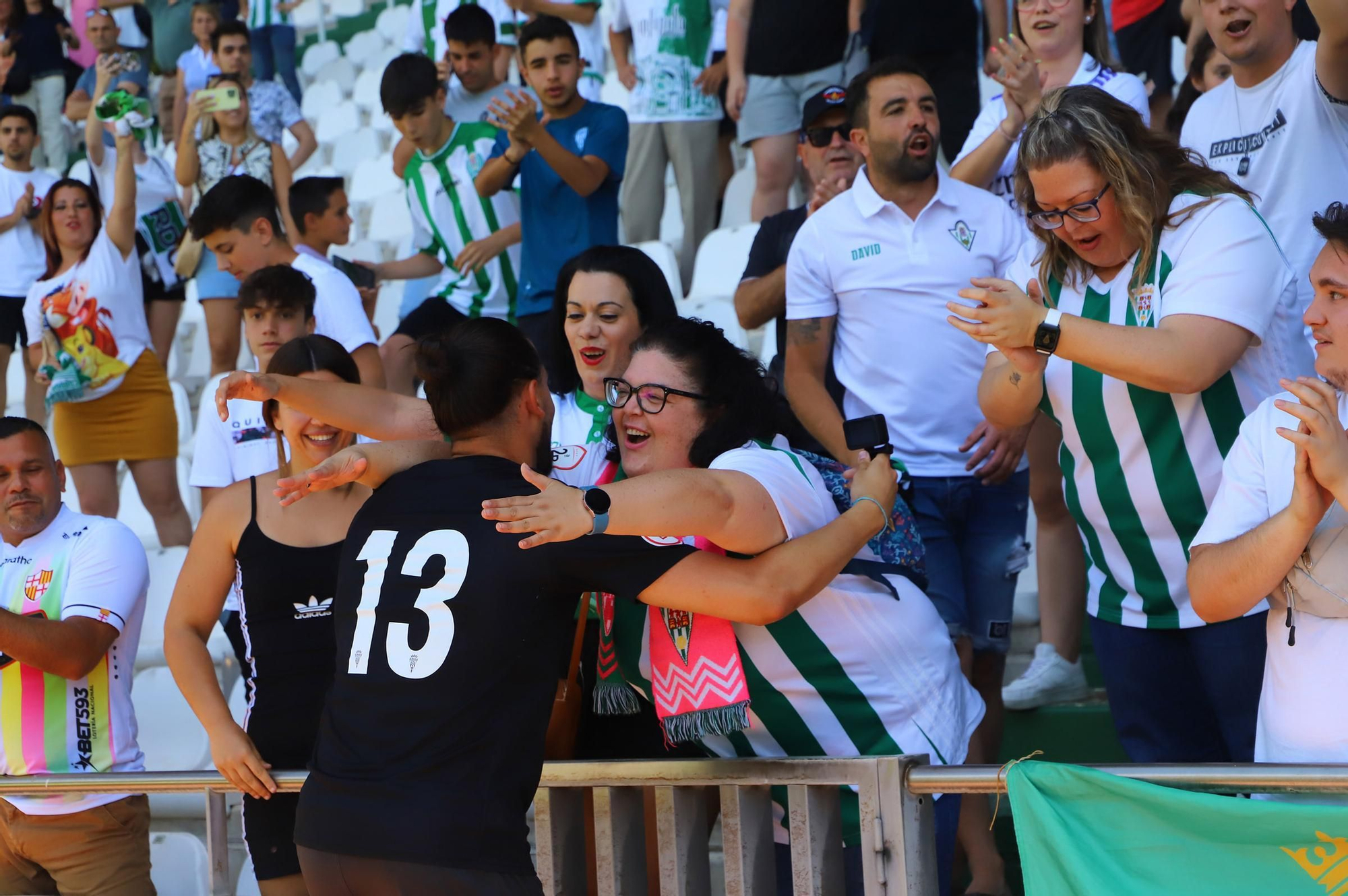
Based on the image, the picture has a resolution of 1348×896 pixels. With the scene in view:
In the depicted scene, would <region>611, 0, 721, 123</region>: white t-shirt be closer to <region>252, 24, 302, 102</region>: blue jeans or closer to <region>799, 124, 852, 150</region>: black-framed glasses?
<region>799, 124, 852, 150</region>: black-framed glasses

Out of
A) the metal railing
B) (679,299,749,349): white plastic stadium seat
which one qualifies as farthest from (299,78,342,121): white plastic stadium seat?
the metal railing

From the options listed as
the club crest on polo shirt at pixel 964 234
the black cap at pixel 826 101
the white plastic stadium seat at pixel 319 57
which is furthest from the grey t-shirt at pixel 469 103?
the white plastic stadium seat at pixel 319 57

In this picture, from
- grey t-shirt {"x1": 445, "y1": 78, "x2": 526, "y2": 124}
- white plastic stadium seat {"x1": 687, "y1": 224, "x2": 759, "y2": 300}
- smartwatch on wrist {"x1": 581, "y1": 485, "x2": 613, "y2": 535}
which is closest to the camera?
smartwatch on wrist {"x1": 581, "y1": 485, "x2": 613, "y2": 535}

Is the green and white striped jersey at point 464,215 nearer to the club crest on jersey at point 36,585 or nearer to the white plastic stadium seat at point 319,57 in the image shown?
the club crest on jersey at point 36,585

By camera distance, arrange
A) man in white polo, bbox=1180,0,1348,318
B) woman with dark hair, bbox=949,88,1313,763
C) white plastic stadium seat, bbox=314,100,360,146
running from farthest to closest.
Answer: white plastic stadium seat, bbox=314,100,360,146 → man in white polo, bbox=1180,0,1348,318 → woman with dark hair, bbox=949,88,1313,763

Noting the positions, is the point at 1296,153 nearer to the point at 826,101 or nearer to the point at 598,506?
the point at 826,101

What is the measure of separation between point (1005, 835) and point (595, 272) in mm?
1718

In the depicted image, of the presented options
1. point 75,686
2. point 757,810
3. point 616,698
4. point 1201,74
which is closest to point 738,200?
point 1201,74

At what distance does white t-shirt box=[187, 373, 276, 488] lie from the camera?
4.25m

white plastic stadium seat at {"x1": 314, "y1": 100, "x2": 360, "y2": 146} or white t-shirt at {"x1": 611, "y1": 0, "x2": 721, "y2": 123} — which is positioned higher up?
white plastic stadium seat at {"x1": 314, "y1": 100, "x2": 360, "y2": 146}

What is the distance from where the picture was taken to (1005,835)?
3590 millimetres

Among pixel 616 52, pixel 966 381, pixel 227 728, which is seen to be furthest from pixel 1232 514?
pixel 616 52

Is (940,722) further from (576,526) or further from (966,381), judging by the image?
(966,381)

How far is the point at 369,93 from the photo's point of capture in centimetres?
1288
